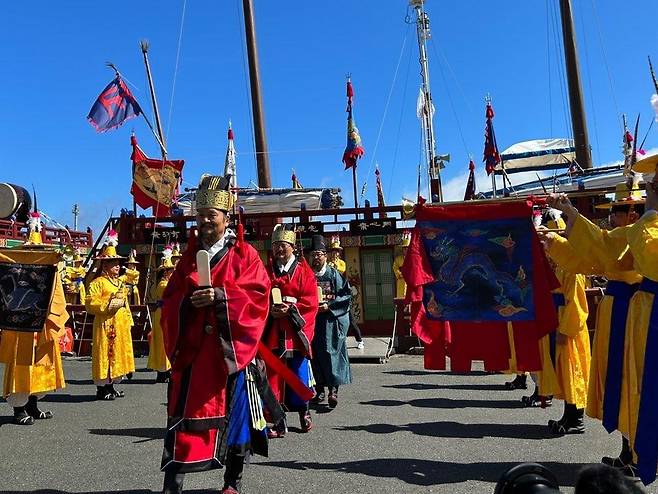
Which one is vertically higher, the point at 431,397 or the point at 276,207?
the point at 276,207

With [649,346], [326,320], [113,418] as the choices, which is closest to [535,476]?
[649,346]

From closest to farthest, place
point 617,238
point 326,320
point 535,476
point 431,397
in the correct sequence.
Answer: point 535,476
point 617,238
point 326,320
point 431,397

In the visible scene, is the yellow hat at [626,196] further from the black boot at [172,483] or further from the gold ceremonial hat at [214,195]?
the black boot at [172,483]

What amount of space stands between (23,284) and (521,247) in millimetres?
5240

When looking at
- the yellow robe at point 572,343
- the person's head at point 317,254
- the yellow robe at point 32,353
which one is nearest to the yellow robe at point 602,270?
the yellow robe at point 572,343

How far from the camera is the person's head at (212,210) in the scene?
12.8ft

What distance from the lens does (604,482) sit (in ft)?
4.59

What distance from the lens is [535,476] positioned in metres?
1.55

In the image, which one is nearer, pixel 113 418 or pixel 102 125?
pixel 113 418

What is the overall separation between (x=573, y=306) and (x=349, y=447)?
2.34m

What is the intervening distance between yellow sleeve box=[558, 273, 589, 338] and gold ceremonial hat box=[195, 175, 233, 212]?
308cm

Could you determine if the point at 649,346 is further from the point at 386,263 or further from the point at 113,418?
the point at 386,263

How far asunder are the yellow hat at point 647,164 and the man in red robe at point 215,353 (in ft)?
8.36

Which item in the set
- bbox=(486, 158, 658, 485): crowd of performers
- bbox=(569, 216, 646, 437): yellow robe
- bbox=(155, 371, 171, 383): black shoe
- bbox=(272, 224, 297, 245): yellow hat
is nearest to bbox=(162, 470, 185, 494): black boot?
bbox=(486, 158, 658, 485): crowd of performers
